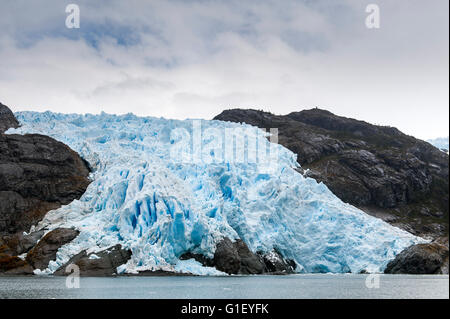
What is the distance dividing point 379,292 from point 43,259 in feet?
70.8

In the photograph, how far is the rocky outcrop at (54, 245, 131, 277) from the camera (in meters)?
31.4

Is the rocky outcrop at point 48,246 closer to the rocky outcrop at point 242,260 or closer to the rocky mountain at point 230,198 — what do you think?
the rocky mountain at point 230,198

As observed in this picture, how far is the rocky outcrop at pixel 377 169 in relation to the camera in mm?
58625

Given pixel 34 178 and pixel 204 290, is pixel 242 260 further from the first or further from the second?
pixel 34 178

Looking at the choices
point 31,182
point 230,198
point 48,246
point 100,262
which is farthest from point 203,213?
point 31,182

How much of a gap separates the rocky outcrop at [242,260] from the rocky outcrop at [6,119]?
2672cm

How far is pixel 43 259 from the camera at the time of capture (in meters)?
33.0

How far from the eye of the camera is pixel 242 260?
35062 millimetres

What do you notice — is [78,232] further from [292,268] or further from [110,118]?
[110,118]

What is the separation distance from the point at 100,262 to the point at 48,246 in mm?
4531

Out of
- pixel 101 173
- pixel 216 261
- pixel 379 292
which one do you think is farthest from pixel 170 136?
pixel 379 292

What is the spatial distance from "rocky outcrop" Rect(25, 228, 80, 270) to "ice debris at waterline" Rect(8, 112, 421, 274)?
521mm
